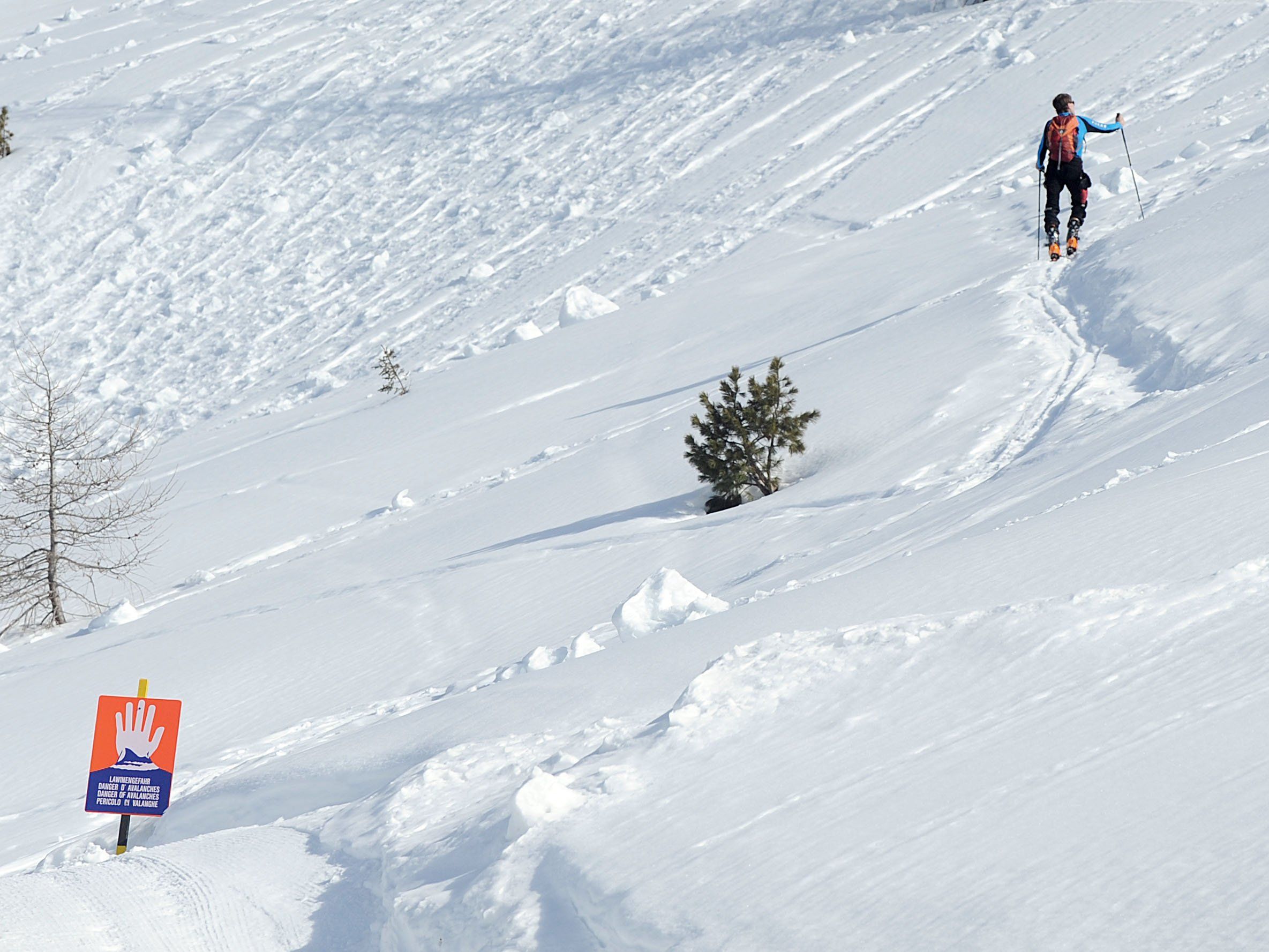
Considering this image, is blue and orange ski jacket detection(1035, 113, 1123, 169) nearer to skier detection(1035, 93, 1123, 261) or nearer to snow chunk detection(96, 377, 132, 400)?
skier detection(1035, 93, 1123, 261)

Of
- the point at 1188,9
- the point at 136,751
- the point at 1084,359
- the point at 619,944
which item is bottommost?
the point at 619,944

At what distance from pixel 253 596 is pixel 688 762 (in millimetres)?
6805

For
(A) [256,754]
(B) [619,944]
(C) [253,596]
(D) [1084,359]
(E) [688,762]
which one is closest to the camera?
(B) [619,944]

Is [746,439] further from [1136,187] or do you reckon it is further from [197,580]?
[1136,187]

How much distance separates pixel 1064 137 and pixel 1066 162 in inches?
8.3

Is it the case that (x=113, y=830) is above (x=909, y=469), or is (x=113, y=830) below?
below

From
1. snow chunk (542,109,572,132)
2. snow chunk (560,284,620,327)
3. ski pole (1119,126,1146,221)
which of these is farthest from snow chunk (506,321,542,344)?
snow chunk (542,109,572,132)

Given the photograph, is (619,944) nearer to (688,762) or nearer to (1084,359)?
(688,762)

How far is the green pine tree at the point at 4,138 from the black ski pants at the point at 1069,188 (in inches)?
950

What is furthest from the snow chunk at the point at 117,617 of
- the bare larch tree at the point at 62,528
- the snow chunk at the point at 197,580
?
the bare larch tree at the point at 62,528

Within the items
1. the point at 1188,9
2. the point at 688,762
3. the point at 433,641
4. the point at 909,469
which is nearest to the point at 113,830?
the point at 433,641

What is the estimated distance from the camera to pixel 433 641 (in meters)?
7.23

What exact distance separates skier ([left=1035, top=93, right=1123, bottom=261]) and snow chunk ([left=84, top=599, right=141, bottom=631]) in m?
7.99

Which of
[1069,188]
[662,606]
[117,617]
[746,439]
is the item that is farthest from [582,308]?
[662,606]
